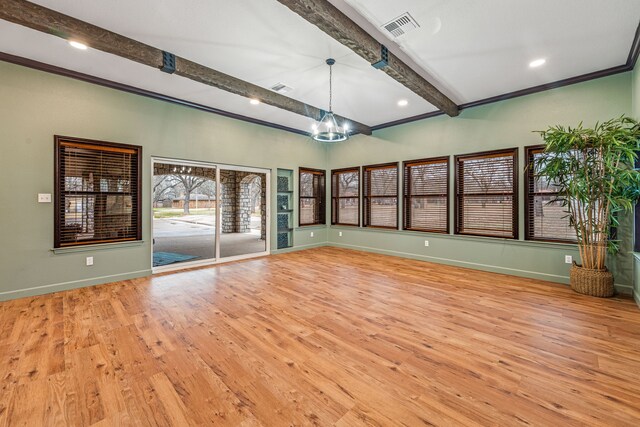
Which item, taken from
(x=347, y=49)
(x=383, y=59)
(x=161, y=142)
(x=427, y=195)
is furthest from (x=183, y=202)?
(x=383, y=59)

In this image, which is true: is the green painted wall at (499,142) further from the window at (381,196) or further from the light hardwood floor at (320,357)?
the light hardwood floor at (320,357)

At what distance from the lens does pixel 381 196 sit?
6.51 m

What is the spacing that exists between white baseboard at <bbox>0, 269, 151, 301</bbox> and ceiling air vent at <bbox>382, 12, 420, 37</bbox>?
5013 mm

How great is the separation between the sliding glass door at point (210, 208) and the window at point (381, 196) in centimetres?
249

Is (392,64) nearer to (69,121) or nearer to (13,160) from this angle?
(69,121)

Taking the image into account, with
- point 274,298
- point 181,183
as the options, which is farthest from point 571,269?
point 181,183

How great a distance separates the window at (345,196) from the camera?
278 inches

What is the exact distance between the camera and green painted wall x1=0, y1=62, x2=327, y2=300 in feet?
11.4

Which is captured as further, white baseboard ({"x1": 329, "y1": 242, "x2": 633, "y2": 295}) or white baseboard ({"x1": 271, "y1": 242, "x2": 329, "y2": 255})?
white baseboard ({"x1": 271, "y1": 242, "x2": 329, "y2": 255})

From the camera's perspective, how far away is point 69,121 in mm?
3857

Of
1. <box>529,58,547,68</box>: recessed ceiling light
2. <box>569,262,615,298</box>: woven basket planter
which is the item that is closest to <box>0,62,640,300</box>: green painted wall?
<box>569,262,615,298</box>: woven basket planter

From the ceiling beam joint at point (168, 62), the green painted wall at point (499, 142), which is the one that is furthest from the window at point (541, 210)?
the ceiling beam joint at point (168, 62)

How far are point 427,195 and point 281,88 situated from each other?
3585 mm

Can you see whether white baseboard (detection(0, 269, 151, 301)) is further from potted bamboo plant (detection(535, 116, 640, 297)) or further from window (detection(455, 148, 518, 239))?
potted bamboo plant (detection(535, 116, 640, 297))
